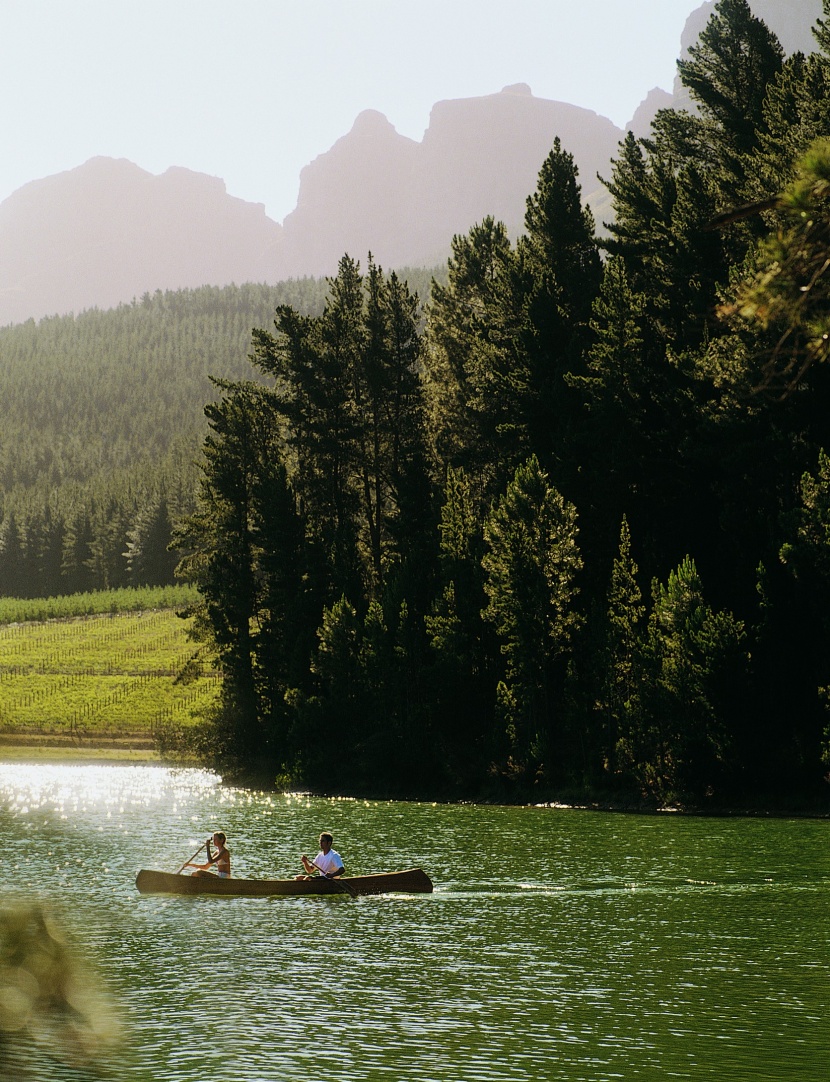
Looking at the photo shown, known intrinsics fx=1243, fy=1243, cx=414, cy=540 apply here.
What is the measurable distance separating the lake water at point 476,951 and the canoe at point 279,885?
386 millimetres

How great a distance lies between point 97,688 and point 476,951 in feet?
266

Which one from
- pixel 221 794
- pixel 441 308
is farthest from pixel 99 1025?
pixel 441 308

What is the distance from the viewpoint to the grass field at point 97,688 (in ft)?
297

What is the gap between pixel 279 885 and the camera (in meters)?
33.2

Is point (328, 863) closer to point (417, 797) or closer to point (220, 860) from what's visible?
point (220, 860)

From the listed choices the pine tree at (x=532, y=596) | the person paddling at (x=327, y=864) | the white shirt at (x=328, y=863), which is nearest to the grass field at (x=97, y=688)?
the pine tree at (x=532, y=596)

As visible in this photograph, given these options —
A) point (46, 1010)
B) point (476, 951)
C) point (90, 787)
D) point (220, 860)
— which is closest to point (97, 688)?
point (90, 787)

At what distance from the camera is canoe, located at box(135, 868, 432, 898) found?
109ft

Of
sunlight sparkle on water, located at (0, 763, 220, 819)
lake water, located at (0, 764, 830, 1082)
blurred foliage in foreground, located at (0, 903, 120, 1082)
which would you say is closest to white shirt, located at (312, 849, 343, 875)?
lake water, located at (0, 764, 830, 1082)

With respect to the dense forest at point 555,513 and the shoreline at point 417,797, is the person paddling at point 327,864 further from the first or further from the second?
the dense forest at point 555,513

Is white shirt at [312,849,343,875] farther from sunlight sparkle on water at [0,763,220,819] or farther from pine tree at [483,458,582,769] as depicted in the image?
pine tree at [483,458,582,769]

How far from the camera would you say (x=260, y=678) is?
2842 inches

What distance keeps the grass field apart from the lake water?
3355 cm

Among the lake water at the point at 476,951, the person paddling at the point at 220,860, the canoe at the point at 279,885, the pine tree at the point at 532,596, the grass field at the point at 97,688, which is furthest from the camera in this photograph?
the grass field at the point at 97,688
